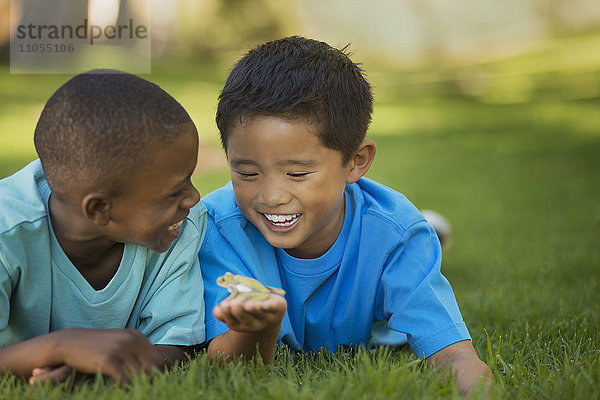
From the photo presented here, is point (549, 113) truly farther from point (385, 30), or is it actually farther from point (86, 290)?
point (86, 290)

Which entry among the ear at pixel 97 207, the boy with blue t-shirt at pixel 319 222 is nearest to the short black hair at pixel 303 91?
the boy with blue t-shirt at pixel 319 222

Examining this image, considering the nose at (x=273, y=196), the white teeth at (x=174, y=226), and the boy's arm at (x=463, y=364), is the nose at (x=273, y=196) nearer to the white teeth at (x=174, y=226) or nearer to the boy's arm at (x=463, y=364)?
the white teeth at (x=174, y=226)

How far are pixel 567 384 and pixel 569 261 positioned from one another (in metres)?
2.85

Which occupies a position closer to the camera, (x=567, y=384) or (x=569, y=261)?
(x=567, y=384)

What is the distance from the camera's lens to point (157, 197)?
243 cm

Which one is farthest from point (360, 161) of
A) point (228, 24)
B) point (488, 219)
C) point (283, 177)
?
point (228, 24)

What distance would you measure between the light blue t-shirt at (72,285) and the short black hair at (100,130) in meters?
0.19

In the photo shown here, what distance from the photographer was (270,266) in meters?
3.01

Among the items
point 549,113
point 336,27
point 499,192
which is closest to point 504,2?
point 336,27

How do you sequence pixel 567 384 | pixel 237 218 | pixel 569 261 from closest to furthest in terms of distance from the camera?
pixel 567 384, pixel 237 218, pixel 569 261

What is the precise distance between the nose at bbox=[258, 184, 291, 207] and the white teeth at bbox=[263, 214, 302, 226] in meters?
0.08

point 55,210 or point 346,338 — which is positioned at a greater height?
point 55,210

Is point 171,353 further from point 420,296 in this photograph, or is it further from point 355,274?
point 420,296

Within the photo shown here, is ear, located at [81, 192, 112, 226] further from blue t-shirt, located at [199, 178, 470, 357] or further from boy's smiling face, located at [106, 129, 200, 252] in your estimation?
blue t-shirt, located at [199, 178, 470, 357]
